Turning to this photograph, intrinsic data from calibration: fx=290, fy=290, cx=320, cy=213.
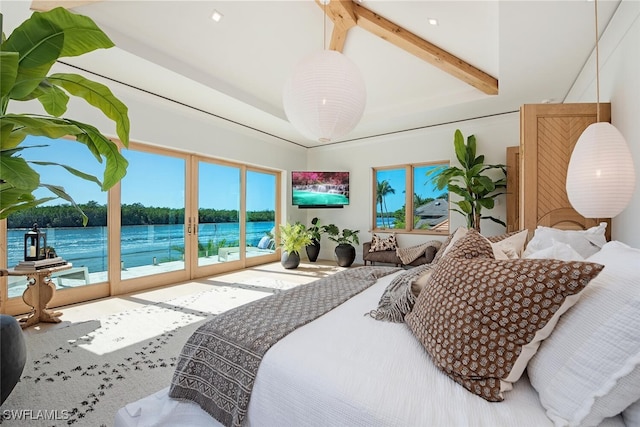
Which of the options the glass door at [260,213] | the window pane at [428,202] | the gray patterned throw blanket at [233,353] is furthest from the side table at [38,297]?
the window pane at [428,202]

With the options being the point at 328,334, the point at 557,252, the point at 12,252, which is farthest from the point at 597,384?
the point at 12,252

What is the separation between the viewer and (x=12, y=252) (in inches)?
123

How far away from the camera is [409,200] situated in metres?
5.79

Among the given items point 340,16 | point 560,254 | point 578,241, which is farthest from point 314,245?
point 560,254

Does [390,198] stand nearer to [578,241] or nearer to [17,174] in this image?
[578,241]

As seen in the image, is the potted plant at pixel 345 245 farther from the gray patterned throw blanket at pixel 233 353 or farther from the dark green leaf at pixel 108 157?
the dark green leaf at pixel 108 157

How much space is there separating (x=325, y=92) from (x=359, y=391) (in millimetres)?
1678

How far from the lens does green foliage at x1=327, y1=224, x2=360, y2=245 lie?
598 cm

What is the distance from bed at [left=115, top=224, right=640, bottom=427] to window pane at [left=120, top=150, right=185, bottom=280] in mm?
3495

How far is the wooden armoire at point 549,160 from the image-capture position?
2.54m

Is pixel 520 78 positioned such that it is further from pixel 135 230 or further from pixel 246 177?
pixel 135 230

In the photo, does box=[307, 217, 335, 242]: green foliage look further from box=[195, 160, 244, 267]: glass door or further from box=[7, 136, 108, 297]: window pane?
box=[7, 136, 108, 297]: window pane

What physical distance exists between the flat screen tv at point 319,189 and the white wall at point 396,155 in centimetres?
25

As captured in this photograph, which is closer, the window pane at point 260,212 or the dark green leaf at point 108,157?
the dark green leaf at point 108,157
